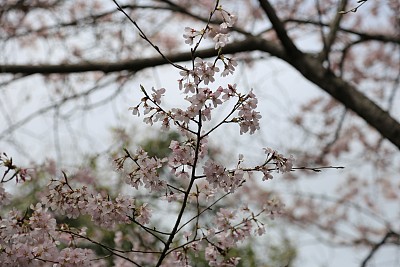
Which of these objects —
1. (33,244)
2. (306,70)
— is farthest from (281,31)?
(33,244)

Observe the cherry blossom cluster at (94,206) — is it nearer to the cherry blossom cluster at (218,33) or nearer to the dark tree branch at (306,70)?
the cherry blossom cluster at (218,33)

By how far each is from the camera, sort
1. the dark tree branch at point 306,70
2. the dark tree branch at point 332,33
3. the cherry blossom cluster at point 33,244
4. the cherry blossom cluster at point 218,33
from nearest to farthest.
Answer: the cherry blossom cluster at point 218,33 → the cherry blossom cluster at point 33,244 → the dark tree branch at point 306,70 → the dark tree branch at point 332,33

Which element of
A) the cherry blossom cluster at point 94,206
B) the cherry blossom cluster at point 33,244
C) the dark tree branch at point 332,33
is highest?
the dark tree branch at point 332,33

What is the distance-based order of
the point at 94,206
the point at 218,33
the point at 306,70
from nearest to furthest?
the point at 218,33 → the point at 94,206 → the point at 306,70

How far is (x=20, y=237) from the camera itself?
1460 mm

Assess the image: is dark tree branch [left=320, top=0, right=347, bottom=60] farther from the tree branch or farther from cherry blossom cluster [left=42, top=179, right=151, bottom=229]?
cherry blossom cluster [left=42, top=179, right=151, bottom=229]

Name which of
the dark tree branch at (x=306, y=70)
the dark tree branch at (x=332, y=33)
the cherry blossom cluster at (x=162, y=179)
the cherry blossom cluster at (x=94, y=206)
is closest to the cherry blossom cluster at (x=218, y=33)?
the cherry blossom cluster at (x=162, y=179)

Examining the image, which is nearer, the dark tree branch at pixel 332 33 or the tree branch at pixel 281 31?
the tree branch at pixel 281 31

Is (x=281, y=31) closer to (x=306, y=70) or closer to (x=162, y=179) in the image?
(x=306, y=70)

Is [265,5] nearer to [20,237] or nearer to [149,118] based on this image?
[149,118]

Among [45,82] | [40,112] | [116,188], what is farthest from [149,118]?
[116,188]

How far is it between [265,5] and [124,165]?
179 cm

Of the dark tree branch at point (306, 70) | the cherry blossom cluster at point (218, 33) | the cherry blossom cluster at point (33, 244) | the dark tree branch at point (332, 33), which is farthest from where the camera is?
the dark tree branch at point (332, 33)

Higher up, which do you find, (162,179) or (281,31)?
(281,31)
